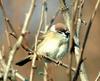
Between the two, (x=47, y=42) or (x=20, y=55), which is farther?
(x=20, y=55)

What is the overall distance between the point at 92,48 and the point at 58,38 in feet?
8.99

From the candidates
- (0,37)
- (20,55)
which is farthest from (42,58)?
(20,55)

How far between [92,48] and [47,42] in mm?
2742

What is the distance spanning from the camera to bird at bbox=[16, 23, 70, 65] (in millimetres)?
3990

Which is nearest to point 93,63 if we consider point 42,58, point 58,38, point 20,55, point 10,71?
point 20,55

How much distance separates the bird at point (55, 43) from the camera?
3.99m

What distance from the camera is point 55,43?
4.10 metres

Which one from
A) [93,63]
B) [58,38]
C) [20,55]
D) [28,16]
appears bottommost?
[93,63]

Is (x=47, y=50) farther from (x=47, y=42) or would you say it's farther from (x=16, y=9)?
(x=16, y=9)

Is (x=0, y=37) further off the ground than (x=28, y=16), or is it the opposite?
(x=28, y=16)

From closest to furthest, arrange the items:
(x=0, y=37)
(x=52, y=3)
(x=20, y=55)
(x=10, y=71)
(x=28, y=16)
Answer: (x=28, y=16), (x=10, y=71), (x=0, y=37), (x=20, y=55), (x=52, y=3)

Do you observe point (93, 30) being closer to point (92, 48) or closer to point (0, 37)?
point (92, 48)

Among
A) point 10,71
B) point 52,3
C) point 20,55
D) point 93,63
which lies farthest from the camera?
point 52,3

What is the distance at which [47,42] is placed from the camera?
4.16 metres
